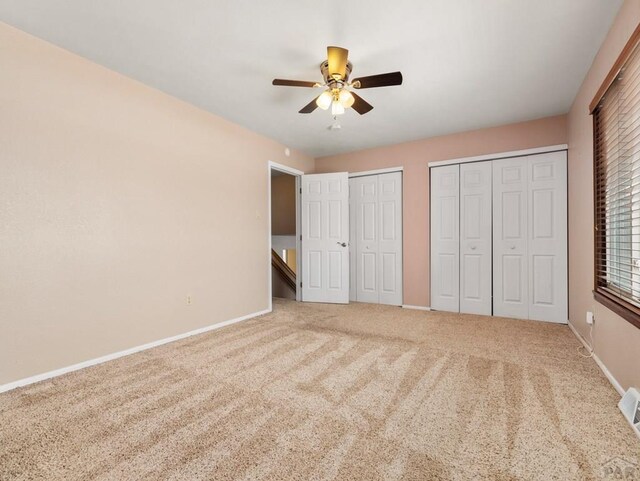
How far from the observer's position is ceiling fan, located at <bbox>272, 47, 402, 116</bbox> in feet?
7.41

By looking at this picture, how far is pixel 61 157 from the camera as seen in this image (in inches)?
95.4

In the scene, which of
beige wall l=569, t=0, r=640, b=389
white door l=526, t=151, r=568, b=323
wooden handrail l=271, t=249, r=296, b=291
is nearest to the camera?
beige wall l=569, t=0, r=640, b=389

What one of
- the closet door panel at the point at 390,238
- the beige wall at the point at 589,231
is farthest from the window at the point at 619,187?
the closet door panel at the point at 390,238

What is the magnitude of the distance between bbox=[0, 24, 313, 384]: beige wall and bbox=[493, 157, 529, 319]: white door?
11.4 ft

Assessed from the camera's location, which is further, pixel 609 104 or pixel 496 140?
pixel 496 140

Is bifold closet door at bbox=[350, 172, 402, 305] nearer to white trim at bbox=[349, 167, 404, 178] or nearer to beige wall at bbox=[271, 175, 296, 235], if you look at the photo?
white trim at bbox=[349, 167, 404, 178]

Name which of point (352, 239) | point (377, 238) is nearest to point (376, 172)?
point (377, 238)

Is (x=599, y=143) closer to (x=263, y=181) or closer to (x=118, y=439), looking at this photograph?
(x=263, y=181)

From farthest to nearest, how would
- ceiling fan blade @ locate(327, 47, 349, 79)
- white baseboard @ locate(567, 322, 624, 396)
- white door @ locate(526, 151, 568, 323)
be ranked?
white door @ locate(526, 151, 568, 323) < ceiling fan blade @ locate(327, 47, 349, 79) < white baseboard @ locate(567, 322, 624, 396)

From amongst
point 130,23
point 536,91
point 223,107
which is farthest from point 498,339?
point 130,23

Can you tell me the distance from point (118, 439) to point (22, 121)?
2254 mm

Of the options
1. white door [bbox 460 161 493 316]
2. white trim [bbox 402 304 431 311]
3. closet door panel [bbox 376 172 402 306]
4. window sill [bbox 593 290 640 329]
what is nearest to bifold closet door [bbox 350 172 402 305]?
closet door panel [bbox 376 172 402 306]

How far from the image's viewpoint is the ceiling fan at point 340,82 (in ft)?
7.41

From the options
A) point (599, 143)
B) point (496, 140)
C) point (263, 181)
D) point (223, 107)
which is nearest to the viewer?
point (599, 143)
